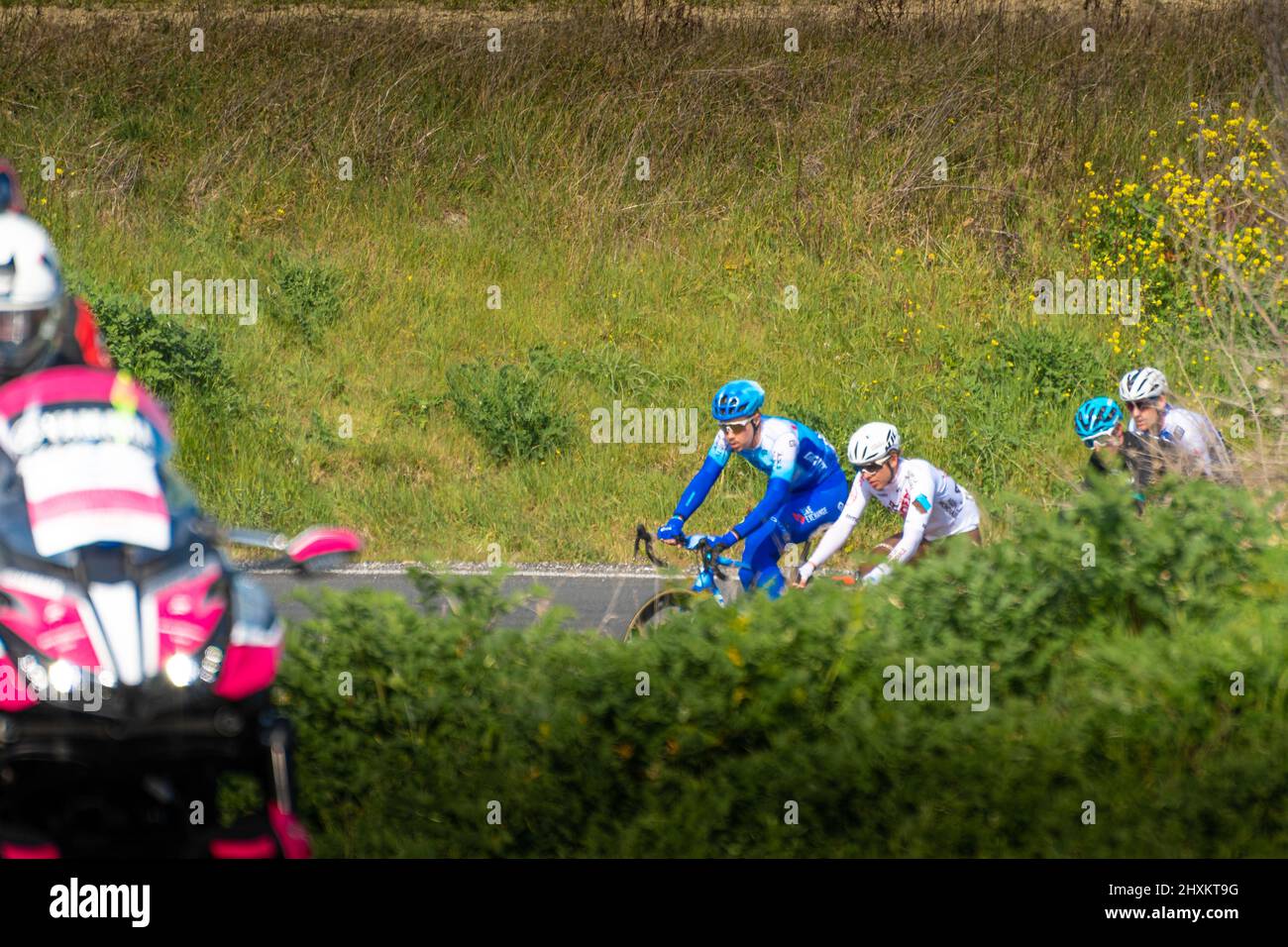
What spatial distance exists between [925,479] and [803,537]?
1.13 m

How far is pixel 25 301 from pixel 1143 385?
7.18 m

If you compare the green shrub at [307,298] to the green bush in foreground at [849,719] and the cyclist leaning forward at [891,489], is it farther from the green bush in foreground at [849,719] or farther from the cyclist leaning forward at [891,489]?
the green bush in foreground at [849,719]

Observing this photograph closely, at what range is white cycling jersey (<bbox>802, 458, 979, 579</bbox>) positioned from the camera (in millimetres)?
9234

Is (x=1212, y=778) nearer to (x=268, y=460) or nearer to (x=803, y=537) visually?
(x=803, y=537)

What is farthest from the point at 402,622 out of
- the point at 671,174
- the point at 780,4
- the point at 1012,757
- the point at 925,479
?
the point at 780,4

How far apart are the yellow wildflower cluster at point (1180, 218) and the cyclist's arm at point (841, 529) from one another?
7.93 metres

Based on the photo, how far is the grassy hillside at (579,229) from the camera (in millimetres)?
16438

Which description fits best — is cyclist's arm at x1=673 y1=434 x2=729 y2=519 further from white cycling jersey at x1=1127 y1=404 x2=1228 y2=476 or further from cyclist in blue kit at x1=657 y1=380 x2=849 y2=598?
white cycling jersey at x1=1127 y1=404 x2=1228 y2=476

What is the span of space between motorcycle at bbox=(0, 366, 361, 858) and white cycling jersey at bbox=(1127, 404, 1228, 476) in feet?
18.5

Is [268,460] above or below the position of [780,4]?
below

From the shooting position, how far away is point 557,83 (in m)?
22.8

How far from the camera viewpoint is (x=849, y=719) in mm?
5605

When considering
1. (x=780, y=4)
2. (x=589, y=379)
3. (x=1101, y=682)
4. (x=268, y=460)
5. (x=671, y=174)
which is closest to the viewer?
(x=1101, y=682)

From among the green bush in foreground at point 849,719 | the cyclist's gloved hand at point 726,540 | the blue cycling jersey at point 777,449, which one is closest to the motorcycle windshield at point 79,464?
the green bush in foreground at point 849,719
